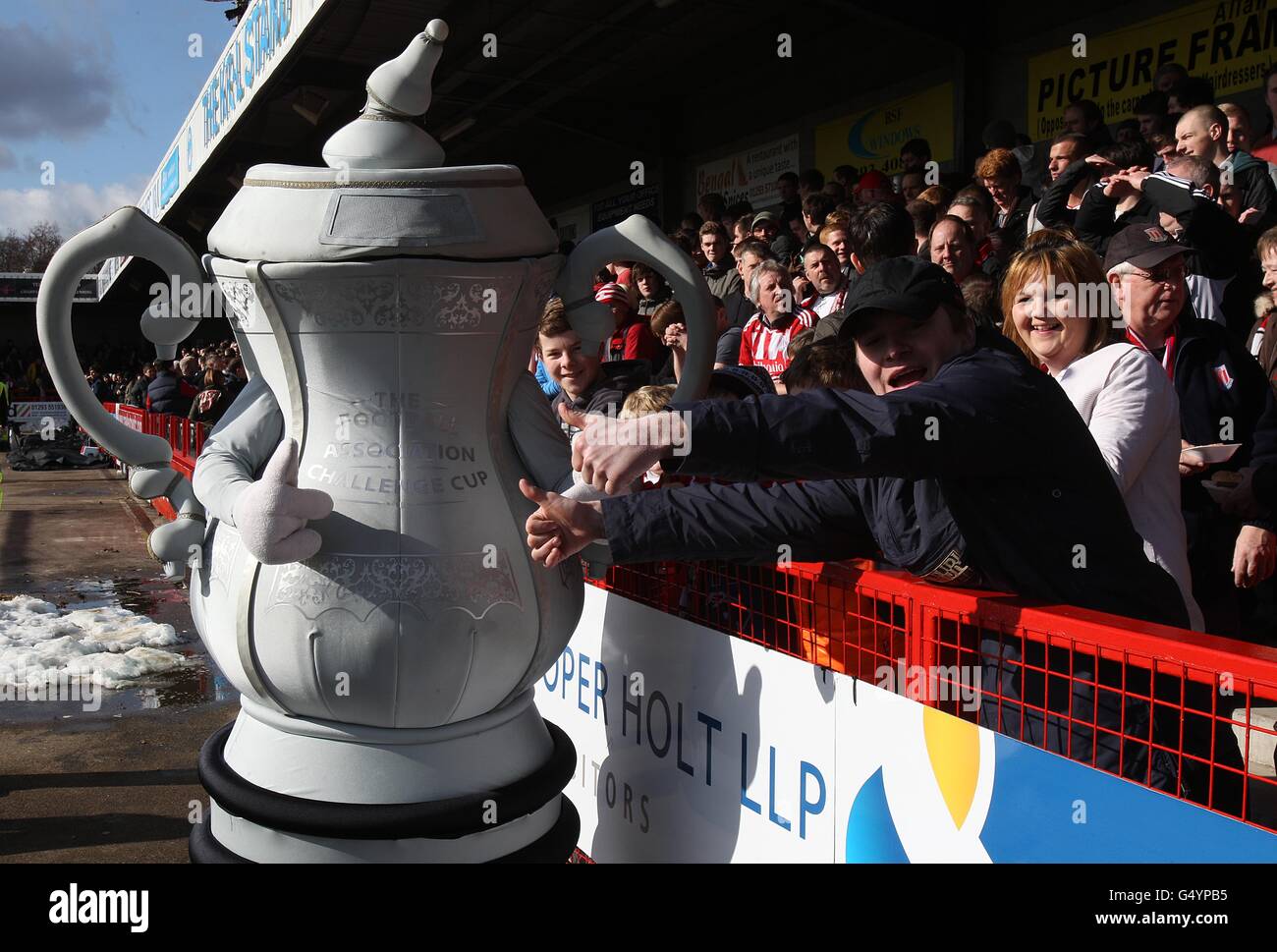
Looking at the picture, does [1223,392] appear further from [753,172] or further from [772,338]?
[753,172]

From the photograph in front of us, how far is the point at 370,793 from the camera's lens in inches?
103

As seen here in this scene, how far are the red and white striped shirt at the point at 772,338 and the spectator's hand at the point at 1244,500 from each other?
263 cm

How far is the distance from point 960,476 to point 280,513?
1.34 metres

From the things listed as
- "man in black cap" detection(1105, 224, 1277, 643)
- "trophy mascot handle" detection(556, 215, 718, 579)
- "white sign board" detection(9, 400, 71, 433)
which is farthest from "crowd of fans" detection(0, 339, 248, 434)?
"man in black cap" detection(1105, 224, 1277, 643)

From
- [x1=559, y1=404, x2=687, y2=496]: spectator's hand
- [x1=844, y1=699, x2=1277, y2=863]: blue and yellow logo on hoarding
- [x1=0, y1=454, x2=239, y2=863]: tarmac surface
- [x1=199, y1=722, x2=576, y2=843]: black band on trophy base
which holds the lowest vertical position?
[x1=0, y1=454, x2=239, y2=863]: tarmac surface

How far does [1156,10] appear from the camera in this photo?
365 inches

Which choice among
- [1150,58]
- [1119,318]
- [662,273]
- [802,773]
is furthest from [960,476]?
[1150,58]

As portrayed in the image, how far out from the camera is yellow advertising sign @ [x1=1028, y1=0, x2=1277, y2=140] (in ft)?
27.8

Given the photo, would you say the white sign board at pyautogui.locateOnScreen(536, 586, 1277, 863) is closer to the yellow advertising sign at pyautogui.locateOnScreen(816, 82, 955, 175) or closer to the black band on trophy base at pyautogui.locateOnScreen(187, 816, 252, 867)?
the black band on trophy base at pyautogui.locateOnScreen(187, 816, 252, 867)

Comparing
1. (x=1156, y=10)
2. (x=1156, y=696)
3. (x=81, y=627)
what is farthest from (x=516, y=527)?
(x=1156, y=10)

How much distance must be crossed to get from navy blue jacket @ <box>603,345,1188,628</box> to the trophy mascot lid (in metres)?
0.68

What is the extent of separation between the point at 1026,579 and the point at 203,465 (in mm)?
1809
